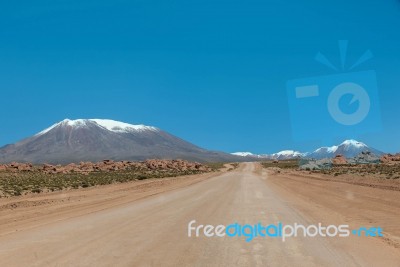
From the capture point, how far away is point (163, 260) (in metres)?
8.17

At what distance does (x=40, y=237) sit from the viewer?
11062 mm

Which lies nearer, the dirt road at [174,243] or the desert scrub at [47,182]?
the dirt road at [174,243]

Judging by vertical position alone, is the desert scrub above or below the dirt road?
above

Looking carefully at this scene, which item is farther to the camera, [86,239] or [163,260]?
[86,239]

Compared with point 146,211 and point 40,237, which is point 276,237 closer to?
point 40,237

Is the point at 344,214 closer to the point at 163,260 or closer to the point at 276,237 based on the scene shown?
the point at 276,237

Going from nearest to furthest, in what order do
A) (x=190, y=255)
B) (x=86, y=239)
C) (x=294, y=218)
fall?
(x=190, y=255) → (x=86, y=239) → (x=294, y=218)

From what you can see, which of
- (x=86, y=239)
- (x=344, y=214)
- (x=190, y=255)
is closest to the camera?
(x=190, y=255)

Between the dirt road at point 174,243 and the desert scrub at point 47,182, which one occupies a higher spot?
the desert scrub at point 47,182

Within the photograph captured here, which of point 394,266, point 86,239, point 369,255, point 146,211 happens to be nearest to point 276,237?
point 369,255

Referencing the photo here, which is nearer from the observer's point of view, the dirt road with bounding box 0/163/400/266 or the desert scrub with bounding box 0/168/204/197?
the dirt road with bounding box 0/163/400/266

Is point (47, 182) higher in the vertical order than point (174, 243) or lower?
higher

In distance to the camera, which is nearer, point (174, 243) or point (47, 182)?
point (174, 243)

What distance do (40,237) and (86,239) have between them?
4.73 feet
